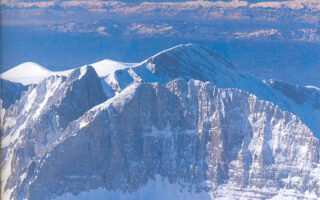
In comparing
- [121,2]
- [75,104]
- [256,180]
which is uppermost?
[121,2]

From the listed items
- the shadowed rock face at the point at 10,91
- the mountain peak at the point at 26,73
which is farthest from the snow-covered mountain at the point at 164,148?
the mountain peak at the point at 26,73

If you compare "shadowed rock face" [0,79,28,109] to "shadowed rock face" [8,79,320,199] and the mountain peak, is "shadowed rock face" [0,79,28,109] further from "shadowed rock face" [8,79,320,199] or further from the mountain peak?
"shadowed rock face" [8,79,320,199]

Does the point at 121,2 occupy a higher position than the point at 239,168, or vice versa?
the point at 121,2

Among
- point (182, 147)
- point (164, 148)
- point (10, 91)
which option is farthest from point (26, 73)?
point (182, 147)

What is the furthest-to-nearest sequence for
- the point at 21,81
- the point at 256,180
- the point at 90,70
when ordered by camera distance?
the point at 21,81 → the point at 90,70 → the point at 256,180

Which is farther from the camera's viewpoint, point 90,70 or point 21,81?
point 21,81

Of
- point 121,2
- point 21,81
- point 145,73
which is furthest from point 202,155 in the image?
point 121,2

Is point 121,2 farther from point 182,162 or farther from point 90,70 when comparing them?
point 182,162
